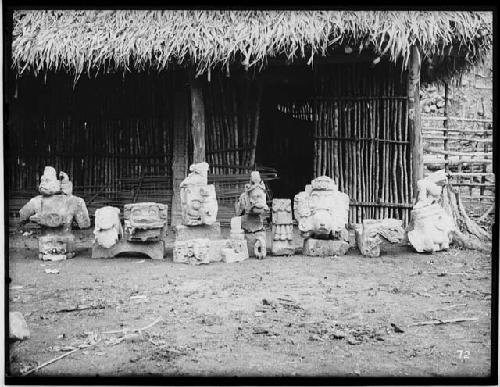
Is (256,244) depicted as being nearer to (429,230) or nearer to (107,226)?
(107,226)

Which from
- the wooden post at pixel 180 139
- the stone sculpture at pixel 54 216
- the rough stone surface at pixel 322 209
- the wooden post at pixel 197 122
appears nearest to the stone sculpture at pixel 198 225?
the rough stone surface at pixel 322 209

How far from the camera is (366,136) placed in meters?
8.09

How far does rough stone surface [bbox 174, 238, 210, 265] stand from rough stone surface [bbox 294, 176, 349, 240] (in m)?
0.93

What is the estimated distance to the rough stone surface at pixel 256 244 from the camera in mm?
6566

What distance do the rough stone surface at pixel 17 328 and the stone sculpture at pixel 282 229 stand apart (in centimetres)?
263

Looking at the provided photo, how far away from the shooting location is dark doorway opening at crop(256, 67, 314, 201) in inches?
396

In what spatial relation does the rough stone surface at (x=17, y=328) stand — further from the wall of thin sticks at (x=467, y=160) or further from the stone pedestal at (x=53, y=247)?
the wall of thin sticks at (x=467, y=160)

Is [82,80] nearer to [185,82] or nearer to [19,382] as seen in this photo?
[185,82]

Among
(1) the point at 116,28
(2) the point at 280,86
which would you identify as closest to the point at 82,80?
(1) the point at 116,28

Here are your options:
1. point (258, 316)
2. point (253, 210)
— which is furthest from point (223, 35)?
point (258, 316)

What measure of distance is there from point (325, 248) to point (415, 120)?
2.08m

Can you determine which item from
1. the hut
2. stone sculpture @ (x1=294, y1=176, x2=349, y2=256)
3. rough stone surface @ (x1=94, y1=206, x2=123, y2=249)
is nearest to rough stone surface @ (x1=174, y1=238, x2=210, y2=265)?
rough stone surface @ (x1=94, y1=206, x2=123, y2=249)

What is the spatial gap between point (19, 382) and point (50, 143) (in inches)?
194

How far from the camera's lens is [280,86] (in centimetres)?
1059
